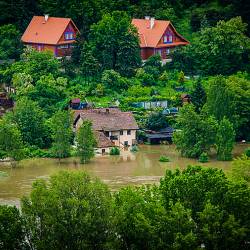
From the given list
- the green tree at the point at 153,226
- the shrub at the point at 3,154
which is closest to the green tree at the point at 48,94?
the shrub at the point at 3,154

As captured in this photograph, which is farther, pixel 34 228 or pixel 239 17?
pixel 239 17

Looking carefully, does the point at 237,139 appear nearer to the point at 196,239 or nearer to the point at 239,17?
the point at 239,17

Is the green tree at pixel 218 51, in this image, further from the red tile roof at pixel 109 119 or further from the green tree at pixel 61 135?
the green tree at pixel 61 135

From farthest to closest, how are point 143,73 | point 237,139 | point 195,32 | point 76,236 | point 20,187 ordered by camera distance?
point 195,32 < point 143,73 < point 237,139 < point 20,187 < point 76,236

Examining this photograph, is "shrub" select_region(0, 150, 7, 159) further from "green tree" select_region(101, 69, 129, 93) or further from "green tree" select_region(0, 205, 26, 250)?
"green tree" select_region(0, 205, 26, 250)

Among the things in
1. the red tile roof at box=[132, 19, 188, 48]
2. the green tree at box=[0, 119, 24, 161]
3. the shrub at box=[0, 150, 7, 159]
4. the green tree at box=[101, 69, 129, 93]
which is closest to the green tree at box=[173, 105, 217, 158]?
the green tree at box=[0, 119, 24, 161]

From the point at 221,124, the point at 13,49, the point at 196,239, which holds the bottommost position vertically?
the point at 196,239

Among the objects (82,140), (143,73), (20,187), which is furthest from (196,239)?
(143,73)

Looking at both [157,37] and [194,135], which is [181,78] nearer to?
[157,37]
